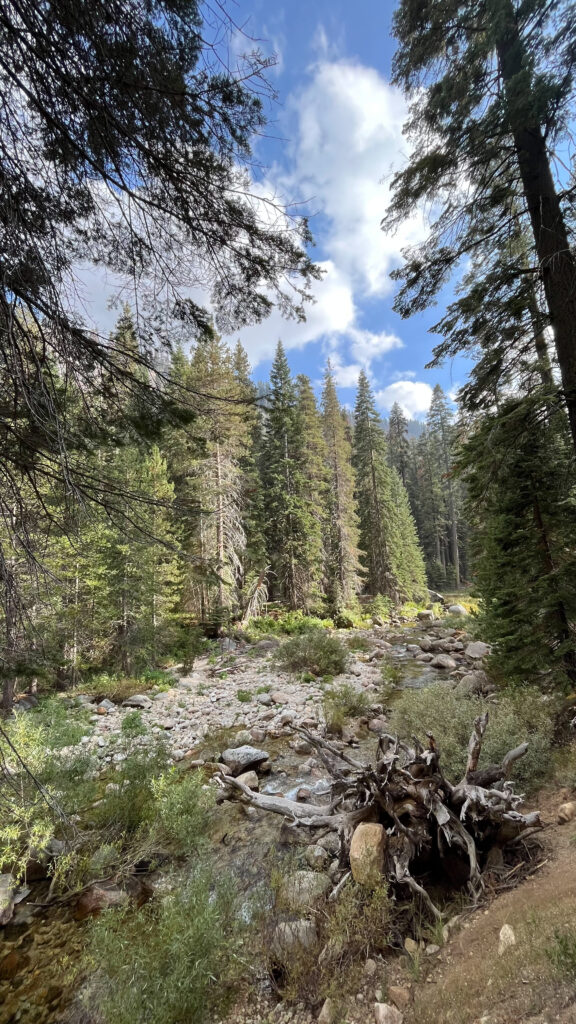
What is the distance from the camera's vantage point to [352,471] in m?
23.4

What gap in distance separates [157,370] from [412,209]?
4.35m

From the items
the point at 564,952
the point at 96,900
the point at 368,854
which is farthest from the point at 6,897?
the point at 564,952

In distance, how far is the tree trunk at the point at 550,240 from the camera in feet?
12.9

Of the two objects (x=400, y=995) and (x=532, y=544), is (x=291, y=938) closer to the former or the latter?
(x=400, y=995)

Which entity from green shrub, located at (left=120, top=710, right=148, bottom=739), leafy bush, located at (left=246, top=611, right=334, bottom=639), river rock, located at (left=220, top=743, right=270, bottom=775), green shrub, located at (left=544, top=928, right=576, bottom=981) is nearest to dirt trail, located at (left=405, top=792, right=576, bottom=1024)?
green shrub, located at (left=544, top=928, right=576, bottom=981)

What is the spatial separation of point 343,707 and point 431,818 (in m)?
4.74

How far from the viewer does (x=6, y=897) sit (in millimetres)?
3375

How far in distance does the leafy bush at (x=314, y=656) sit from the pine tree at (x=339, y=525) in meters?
7.53

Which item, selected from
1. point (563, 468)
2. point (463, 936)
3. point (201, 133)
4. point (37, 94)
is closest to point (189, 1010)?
point (463, 936)

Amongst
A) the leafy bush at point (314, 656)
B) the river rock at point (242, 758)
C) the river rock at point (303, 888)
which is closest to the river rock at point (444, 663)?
the leafy bush at point (314, 656)

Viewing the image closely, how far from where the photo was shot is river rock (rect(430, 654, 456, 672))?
36.7 feet

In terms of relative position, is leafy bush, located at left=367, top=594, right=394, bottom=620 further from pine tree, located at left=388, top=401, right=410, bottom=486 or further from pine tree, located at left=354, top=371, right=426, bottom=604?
pine tree, located at left=388, top=401, right=410, bottom=486

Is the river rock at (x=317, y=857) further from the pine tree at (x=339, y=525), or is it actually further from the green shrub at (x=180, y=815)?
the pine tree at (x=339, y=525)

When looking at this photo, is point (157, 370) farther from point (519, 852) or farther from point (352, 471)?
point (352, 471)
